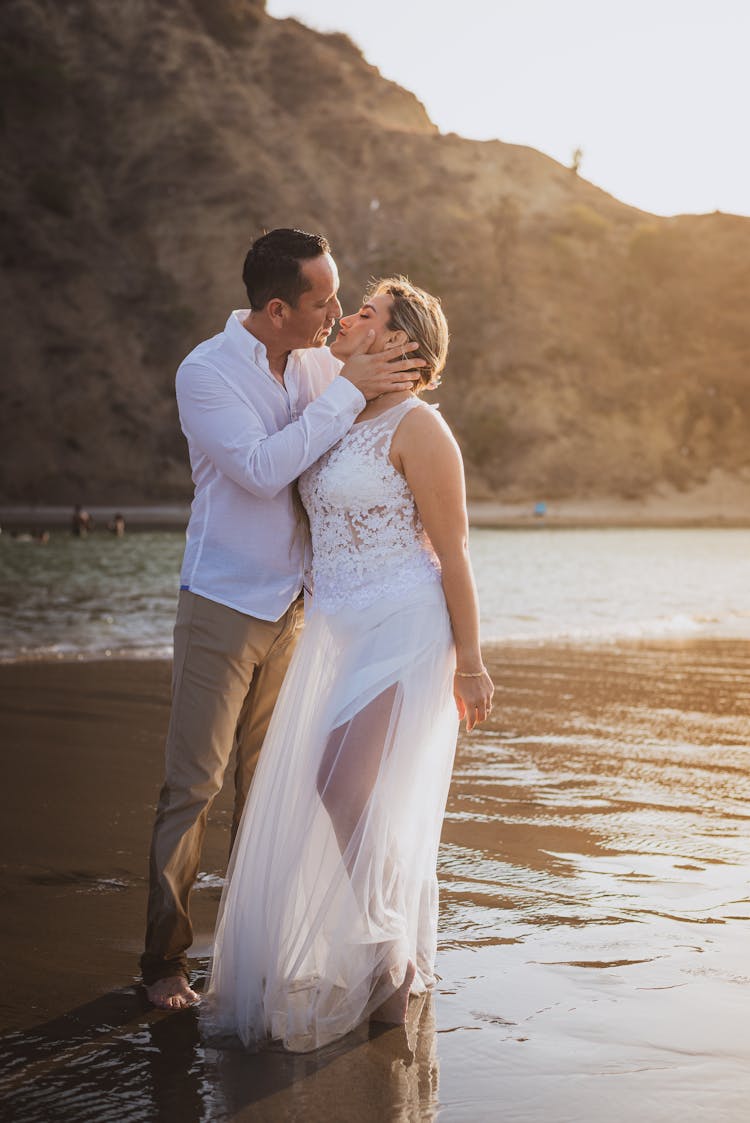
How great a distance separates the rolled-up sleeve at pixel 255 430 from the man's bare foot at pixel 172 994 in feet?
4.46

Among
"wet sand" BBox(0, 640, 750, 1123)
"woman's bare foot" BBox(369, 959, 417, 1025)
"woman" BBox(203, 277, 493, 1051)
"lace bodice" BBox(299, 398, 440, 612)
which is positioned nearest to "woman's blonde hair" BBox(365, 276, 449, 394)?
"woman" BBox(203, 277, 493, 1051)

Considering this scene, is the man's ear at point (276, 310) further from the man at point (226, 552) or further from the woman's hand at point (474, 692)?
the woman's hand at point (474, 692)

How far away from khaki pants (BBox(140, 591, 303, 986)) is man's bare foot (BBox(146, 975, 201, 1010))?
29 mm

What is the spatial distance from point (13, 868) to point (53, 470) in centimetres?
6089

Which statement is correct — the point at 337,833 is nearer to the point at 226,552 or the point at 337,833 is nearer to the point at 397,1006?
the point at 397,1006

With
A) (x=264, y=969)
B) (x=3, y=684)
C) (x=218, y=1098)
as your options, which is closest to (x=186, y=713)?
(x=264, y=969)

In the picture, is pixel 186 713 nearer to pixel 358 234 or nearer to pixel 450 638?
Result: pixel 450 638

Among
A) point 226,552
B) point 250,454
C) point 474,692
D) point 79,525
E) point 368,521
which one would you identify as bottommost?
point 79,525

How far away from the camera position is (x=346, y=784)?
3.48m

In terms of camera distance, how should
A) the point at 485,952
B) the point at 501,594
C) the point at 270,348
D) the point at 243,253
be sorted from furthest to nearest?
the point at 243,253
the point at 501,594
the point at 485,952
the point at 270,348

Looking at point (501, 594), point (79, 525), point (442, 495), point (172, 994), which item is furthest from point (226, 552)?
point (79, 525)

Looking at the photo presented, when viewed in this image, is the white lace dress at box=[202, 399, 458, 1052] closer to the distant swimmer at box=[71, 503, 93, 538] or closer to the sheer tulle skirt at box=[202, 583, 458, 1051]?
the sheer tulle skirt at box=[202, 583, 458, 1051]

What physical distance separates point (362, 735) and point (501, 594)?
20557 mm

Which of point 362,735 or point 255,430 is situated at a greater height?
point 255,430
